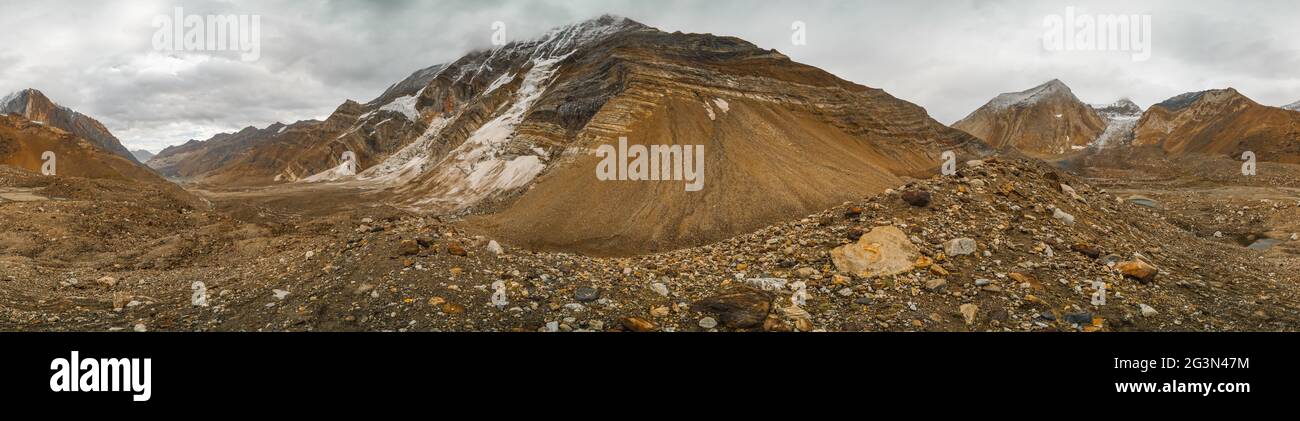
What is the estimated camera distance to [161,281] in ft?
32.8

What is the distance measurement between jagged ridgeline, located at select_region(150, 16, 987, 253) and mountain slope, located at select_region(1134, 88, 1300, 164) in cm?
3266

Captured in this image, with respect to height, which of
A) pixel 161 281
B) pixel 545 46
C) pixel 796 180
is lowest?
pixel 161 281

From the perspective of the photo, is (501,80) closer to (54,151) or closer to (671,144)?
(54,151)

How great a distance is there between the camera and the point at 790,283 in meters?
7.58

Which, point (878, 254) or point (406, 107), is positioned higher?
point (406, 107)

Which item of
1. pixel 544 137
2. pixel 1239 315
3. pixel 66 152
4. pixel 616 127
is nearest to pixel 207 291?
pixel 1239 315

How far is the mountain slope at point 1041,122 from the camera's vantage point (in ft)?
326

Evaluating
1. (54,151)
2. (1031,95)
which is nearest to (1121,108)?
(1031,95)

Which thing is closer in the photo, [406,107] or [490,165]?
[490,165]

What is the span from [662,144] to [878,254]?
18968mm

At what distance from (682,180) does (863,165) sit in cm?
1202

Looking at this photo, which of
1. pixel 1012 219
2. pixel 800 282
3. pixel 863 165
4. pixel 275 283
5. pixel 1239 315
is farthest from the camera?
pixel 863 165

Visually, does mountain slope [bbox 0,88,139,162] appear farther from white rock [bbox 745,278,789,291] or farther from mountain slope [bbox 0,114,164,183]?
white rock [bbox 745,278,789,291]

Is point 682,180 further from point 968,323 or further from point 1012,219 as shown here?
point 968,323
